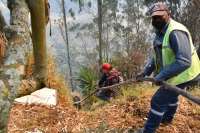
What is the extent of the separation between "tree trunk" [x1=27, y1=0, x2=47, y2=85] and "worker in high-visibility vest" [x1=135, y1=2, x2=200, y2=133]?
1136 millimetres

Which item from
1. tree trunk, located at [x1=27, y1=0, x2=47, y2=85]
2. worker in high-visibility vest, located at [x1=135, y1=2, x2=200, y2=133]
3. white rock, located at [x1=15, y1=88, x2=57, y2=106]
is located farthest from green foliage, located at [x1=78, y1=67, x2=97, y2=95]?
tree trunk, located at [x1=27, y1=0, x2=47, y2=85]

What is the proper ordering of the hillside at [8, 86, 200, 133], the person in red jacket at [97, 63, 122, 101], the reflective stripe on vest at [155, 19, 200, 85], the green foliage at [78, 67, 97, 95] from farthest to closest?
the green foliage at [78, 67, 97, 95]
the person in red jacket at [97, 63, 122, 101]
the hillside at [8, 86, 200, 133]
the reflective stripe on vest at [155, 19, 200, 85]

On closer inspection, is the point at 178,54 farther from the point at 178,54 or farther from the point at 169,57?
the point at 169,57

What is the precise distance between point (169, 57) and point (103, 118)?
210cm

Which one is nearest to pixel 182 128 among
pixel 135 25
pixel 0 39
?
pixel 0 39

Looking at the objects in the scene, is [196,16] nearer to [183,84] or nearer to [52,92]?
[52,92]

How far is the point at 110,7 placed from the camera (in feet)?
163

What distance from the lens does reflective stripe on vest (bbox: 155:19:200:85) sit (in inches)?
229

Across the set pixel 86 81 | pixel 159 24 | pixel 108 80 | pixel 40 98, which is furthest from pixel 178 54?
pixel 86 81

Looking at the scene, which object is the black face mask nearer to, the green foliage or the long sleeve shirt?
the long sleeve shirt

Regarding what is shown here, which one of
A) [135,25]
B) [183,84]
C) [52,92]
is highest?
[183,84]

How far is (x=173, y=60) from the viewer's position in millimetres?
5867

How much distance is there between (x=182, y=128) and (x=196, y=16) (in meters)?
25.4

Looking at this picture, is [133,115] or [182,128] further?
[133,115]
